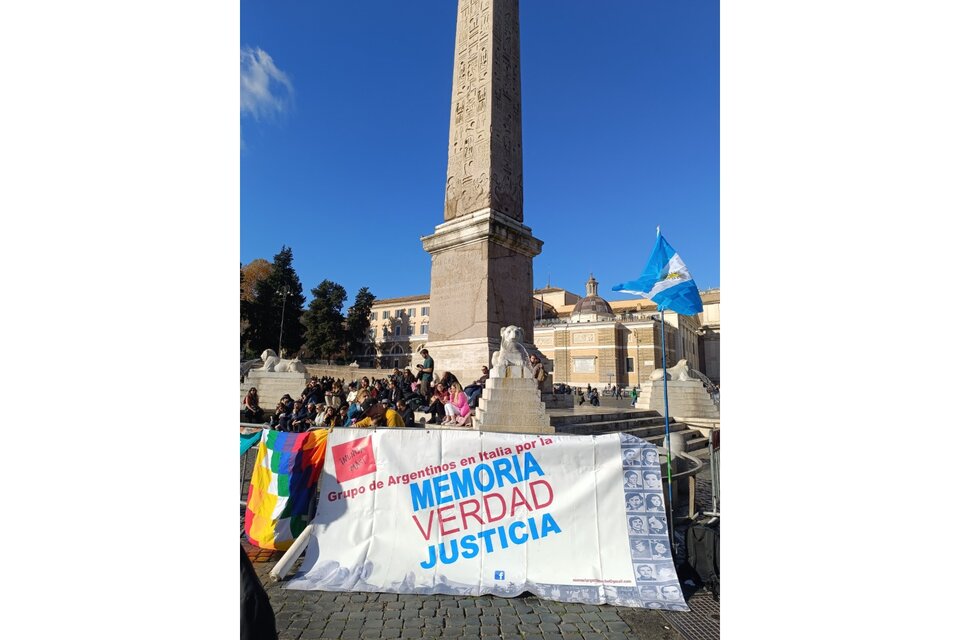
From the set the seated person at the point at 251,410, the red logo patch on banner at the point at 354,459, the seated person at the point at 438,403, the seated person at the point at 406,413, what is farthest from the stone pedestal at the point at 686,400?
the red logo patch on banner at the point at 354,459

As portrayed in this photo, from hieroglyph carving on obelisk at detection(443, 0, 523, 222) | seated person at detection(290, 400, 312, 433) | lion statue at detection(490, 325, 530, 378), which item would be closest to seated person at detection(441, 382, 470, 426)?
lion statue at detection(490, 325, 530, 378)

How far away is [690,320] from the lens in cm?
4984

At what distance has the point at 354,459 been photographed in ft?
12.3

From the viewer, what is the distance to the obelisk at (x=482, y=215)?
819 centimetres

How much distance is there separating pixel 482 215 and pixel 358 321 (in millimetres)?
43527

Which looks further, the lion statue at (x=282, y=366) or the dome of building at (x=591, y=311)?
the dome of building at (x=591, y=311)

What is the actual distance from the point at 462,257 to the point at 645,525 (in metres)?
6.06

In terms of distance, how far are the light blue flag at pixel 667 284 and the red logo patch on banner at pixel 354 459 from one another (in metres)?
3.26

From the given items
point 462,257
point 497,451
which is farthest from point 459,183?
point 497,451

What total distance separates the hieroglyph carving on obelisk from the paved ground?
6.69 metres

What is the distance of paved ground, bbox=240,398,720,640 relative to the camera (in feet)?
8.80

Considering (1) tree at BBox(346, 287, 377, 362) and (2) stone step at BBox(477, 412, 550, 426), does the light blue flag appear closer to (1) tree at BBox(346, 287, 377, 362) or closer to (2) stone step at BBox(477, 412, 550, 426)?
(2) stone step at BBox(477, 412, 550, 426)

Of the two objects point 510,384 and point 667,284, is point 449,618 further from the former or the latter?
point 667,284

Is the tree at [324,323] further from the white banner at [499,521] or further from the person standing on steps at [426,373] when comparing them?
the white banner at [499,521]
